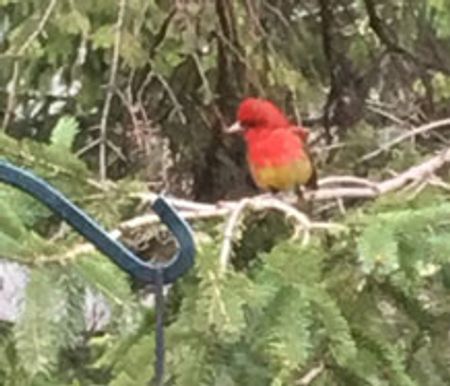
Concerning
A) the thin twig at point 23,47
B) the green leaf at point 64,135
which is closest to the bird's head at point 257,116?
the thin twig at point 23,47

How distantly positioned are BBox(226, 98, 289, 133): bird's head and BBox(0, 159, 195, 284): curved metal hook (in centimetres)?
166

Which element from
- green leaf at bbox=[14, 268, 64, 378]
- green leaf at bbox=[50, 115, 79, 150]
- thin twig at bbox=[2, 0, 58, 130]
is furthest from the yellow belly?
green leaf at bbox=[14, 268, 64, 378]

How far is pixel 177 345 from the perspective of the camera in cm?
181

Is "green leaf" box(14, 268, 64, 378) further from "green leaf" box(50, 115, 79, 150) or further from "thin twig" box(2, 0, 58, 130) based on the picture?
"thin twig" box(2, 0, 58, 130)

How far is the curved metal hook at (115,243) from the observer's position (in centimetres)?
126

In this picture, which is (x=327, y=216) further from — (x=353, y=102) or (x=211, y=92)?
(x=353, y=102)

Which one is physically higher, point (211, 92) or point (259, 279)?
point (259, 279)

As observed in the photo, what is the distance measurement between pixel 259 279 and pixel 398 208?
0.31 m

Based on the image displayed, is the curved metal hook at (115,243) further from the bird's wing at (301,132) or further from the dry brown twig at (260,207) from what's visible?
the bird's wing at (301,132)

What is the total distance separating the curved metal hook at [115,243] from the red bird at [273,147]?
67.5 inches

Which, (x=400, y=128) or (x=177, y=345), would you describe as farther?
(x=400, y=128)

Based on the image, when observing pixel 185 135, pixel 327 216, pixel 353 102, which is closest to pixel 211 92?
pixel 185 135

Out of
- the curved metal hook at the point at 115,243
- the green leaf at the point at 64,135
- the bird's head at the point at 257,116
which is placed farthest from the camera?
the bird's head at the point at 257,116

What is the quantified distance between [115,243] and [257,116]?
1.73 m
